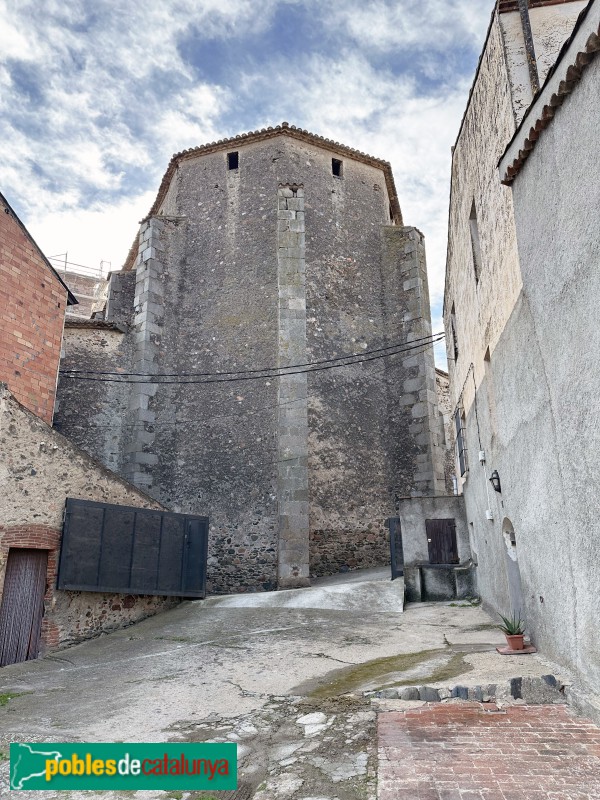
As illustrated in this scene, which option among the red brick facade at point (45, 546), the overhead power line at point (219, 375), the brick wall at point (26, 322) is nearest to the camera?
the red brick facade at point (45, 546)

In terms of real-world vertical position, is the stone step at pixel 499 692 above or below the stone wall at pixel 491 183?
below

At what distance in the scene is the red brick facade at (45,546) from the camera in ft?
27.3

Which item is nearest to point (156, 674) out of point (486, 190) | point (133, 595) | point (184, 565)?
point (133, 595)

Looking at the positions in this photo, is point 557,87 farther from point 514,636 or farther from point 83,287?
point 83,287

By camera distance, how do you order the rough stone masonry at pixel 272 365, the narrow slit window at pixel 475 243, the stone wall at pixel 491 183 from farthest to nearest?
1. the rough stone masonry at pixel 272 365
2. the narrow slit window at pixel 475 243
3. the stone wall at pixel 491 183

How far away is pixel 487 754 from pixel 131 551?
25.0ft

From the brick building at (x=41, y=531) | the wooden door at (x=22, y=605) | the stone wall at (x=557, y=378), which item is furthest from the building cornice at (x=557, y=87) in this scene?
the wooden door at (x=22, y=605)

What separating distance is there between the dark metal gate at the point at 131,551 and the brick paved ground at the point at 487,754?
19.9 ft

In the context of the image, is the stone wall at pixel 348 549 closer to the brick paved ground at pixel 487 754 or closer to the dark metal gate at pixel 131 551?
the dark metal gate at pixel 131 551

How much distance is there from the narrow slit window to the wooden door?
7.94m

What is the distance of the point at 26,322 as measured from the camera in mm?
12016

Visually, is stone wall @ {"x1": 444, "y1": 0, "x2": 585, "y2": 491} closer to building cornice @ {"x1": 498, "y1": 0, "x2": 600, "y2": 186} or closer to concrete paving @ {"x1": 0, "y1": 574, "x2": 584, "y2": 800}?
building cornice @ {"x1": 498, "y1": 0, "x2": 600, "y2": 186}

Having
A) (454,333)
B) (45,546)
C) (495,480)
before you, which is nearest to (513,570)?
(495,480)

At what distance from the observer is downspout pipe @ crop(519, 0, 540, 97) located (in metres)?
6.44
